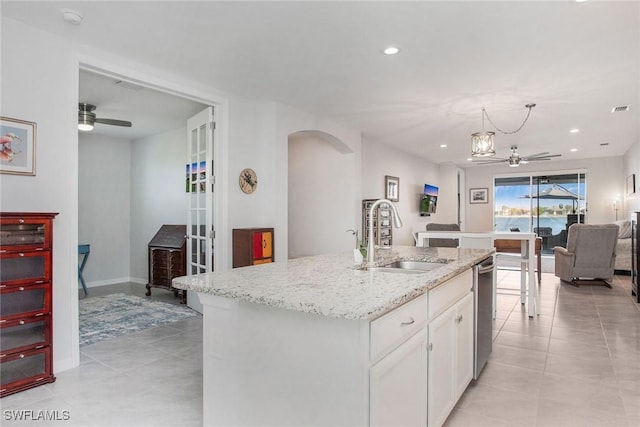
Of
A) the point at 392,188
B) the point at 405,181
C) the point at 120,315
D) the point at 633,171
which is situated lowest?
the point at 120,315

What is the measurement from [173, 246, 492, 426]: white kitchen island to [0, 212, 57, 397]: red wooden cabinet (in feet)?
4.78

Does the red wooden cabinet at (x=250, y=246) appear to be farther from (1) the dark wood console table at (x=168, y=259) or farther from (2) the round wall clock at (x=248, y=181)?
(1) the dark wood console table at (x=168, y=259)

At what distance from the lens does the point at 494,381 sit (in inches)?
102

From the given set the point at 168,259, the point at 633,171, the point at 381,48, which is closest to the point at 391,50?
the point at 381,48

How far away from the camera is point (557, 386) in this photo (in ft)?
8.31

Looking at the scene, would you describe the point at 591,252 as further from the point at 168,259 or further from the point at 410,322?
the point at 168,259

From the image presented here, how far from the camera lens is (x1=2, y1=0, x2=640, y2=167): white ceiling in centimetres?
257

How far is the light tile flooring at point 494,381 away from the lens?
2156mm

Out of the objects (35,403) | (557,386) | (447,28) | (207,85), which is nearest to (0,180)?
(35,403)

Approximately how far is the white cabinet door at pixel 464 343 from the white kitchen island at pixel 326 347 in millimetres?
115

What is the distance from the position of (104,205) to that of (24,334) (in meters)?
4.43

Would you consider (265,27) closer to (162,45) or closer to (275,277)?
(162,45)

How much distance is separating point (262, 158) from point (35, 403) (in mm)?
3142

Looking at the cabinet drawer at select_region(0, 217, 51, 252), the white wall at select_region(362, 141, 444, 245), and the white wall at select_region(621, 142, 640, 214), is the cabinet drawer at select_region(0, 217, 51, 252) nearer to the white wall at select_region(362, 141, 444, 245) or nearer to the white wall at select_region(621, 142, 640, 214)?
the white wall at select_region(362, 141, 444, 245)
